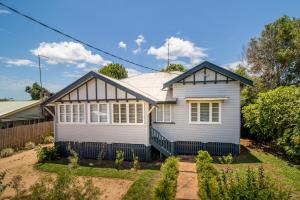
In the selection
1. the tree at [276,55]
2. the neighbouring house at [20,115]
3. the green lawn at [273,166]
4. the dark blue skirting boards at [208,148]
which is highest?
the tree at [276,55]

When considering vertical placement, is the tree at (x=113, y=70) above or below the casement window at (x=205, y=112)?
above

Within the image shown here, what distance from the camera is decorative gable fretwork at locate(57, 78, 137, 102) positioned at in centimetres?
1357

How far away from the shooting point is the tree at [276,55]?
24234 millimetres

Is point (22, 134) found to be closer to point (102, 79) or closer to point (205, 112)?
point (102, 79)

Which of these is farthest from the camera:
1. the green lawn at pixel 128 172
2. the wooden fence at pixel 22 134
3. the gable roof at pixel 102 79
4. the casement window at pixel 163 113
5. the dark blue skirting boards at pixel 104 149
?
the wooden fence at pixel 22 134

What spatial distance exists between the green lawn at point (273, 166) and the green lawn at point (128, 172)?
4.00 metres

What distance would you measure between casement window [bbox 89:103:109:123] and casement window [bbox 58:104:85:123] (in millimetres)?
617

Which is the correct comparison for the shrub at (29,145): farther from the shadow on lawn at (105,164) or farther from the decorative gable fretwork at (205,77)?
the decorative gable fretwork at (205,77)

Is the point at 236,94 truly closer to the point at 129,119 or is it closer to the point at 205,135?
the point at 205,135

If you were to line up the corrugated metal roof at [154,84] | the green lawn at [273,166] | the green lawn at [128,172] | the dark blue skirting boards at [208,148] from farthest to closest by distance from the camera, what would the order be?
the corrugated metal roof at [154,84] < the dark blue skirting boards at [208,148] < the green lawn at [273,166] < the green lawn at [128,172]

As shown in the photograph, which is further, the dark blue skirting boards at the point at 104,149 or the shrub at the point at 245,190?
the dark blue skirting boards at the point at 104,149

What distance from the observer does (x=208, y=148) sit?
14508 mm

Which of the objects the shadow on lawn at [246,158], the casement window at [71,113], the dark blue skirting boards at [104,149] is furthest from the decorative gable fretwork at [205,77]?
the casement window at [71,113]

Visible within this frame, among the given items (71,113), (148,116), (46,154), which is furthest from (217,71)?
(46,154)
